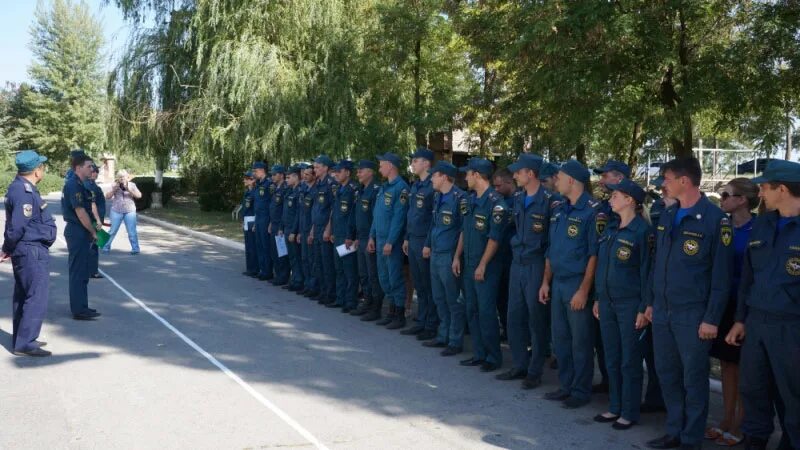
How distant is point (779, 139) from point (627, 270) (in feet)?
24.0

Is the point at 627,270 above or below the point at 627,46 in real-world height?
below

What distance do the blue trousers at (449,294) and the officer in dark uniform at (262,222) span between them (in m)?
5.01

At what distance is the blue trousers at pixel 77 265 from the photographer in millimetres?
8711

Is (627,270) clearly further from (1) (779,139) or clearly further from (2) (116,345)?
(1) (779,139)

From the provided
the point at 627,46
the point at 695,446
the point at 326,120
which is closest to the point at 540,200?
the point at 695,446

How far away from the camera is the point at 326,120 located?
20.7 metres

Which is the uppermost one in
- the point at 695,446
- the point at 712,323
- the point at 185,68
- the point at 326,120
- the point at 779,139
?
the point at 185,68

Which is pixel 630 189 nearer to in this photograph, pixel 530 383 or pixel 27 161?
pixel 530 383

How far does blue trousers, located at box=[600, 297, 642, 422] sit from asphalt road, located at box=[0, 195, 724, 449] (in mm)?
221

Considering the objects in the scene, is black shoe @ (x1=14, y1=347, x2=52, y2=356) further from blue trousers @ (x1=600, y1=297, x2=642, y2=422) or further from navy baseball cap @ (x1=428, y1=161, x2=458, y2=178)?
blue trousers @ (x1=600, y1=297, x2=642, y2=422)

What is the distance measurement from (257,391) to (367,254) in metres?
3.31

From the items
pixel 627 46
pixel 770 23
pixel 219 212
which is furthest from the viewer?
pixel 219 212

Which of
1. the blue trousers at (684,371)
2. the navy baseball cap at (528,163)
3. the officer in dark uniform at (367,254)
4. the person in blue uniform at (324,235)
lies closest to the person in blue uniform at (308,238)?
the person in blue uniform at (324,235)

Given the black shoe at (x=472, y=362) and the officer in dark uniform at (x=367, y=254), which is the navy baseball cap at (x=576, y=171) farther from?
the officer in dark uniform at (x=367, y=254)
